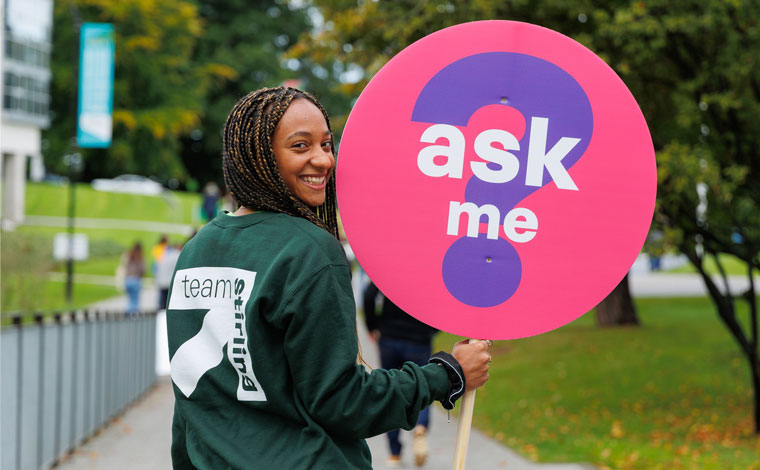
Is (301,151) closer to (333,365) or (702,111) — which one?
(333,365)

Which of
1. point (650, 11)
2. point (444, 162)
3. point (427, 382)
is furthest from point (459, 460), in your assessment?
point (650, 11)

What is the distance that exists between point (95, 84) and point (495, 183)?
71.2 ft

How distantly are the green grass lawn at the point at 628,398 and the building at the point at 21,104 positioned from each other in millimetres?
28382

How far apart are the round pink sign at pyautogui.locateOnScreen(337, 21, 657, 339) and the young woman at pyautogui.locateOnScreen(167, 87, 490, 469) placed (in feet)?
0.83

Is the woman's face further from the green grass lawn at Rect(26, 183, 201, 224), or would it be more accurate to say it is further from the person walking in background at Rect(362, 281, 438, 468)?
the green grass lawn at Rect(26, 183, 201, 224)

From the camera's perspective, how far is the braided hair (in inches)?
97.1

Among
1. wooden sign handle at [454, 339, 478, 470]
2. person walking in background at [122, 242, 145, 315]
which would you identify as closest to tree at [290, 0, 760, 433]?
wooden sign handle at [454, 339, 478, 470]

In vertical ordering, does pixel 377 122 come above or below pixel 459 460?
above

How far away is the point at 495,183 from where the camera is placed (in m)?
2.81

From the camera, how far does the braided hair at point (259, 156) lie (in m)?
2.47

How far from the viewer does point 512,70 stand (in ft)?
9.50

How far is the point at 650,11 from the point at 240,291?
7075 millimetres

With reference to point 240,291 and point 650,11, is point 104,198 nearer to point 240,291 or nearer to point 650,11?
point 650,11

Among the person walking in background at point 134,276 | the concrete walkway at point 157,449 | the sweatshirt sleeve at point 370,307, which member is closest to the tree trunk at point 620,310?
the concrete walkway at point 157,449
